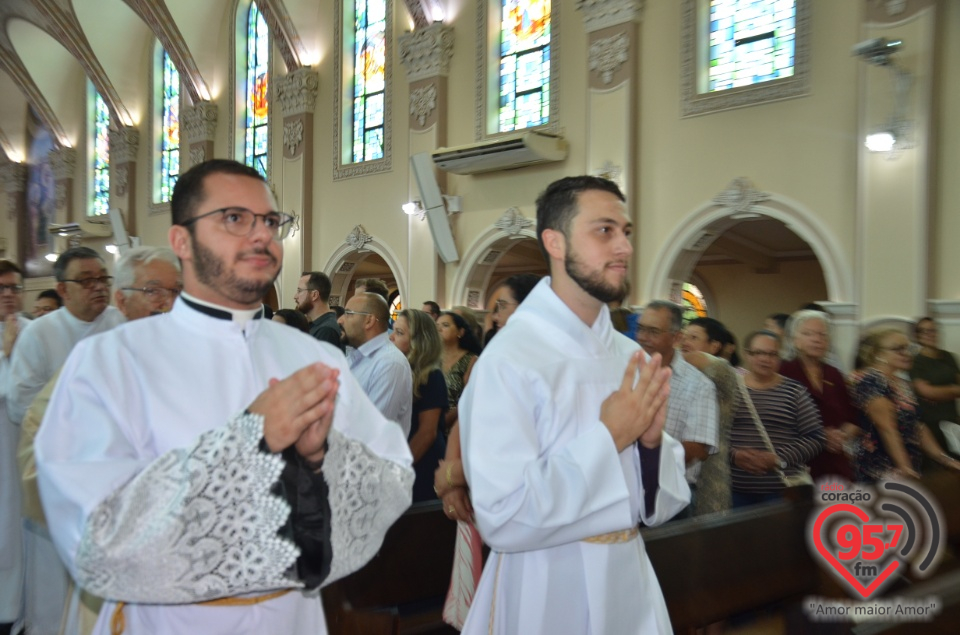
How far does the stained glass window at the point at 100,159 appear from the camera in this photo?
57.4 ft

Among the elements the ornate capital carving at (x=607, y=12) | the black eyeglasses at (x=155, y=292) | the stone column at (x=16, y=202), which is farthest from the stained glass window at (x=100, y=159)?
the black eyeglasses at (x=155, y=292)

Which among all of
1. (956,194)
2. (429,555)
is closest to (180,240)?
(429,555)

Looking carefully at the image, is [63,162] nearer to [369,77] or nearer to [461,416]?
[369,77]

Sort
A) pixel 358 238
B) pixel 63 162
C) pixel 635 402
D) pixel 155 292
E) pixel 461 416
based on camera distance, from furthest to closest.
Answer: pixel 63 162
pixel 358 238
pixel 155 292
pixel 461 416
pixel 635 402

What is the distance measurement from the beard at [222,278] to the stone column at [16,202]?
821 inches

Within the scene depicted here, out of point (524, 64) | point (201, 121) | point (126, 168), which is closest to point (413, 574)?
point (524, 64)

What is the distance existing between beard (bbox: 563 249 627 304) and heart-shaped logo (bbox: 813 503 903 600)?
6.01ft

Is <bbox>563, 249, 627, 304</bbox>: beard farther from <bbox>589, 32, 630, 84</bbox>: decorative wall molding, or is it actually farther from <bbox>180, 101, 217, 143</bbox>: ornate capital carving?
<bbox>180, 101, 217, 143</bbox>: ornate capital carving

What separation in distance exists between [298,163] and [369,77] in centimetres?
185

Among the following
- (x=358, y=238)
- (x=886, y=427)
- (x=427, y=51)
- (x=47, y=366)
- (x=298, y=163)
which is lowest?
(x=886, y=427)

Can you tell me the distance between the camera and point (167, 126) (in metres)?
16.0

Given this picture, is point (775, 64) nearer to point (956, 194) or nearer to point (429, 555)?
point (956, 194)

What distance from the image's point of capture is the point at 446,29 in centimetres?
1112

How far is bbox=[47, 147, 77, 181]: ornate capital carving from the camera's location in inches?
704
